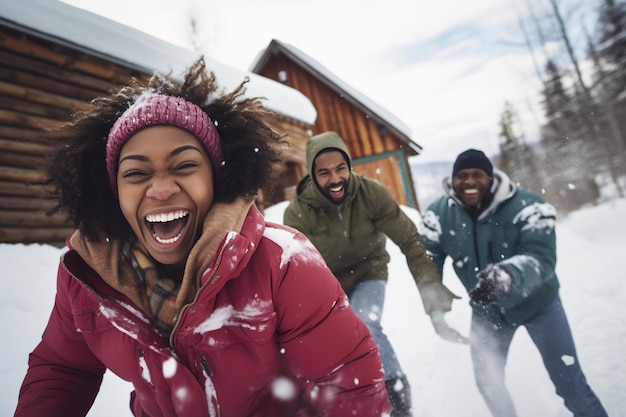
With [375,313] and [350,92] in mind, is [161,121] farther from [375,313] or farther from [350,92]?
[350,92]

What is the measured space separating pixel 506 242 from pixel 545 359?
82cm

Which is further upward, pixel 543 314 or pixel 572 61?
pixel 572 61

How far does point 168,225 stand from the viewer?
1547 millimetres

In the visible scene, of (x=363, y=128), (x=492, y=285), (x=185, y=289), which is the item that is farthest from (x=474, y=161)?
(x=363, y=128)

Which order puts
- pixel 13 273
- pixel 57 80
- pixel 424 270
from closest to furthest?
1. pixel 424 270
2. pixel 13 273
3. pixel 57 80

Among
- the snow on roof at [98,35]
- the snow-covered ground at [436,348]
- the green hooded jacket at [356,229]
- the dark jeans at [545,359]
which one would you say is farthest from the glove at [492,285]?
the snow on roof at [98,35]

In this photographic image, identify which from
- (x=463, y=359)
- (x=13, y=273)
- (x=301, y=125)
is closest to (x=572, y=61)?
(x=301, y=125)

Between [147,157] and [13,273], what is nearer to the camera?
[147,157]

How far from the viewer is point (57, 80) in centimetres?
537

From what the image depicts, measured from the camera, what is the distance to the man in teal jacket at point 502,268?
245 centimetres

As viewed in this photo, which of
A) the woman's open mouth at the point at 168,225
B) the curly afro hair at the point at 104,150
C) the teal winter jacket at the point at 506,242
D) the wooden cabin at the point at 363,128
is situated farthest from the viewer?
the wooden cabin at the point at 363,128

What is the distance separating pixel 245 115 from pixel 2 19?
4.71 m

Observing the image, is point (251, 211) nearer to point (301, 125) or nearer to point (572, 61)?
point (301, 125)

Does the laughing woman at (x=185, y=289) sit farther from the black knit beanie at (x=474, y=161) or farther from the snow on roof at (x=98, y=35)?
the snow on roof at (x=98, y=35)
